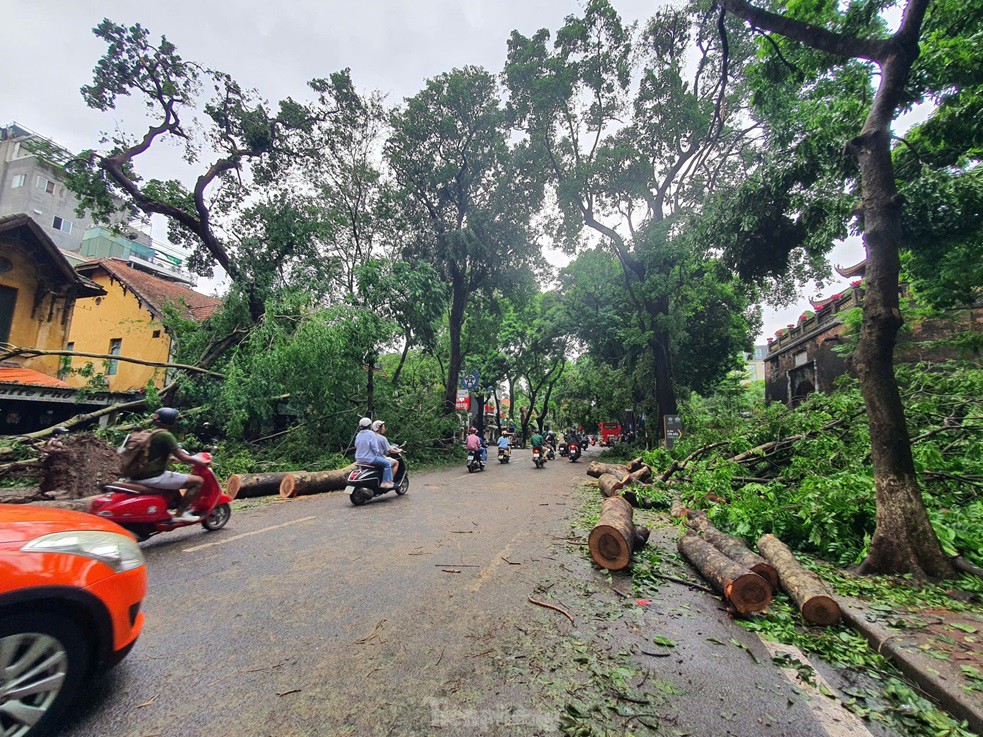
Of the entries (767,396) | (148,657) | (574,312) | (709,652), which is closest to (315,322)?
(148,657)

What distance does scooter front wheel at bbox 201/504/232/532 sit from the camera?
20.8ft

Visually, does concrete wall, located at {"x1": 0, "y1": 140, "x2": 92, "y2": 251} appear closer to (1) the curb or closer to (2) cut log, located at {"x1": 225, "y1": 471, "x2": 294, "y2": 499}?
(2) cut log, located at {"x1": 225, "y1": 471, "x2": 294, "y2": 499}

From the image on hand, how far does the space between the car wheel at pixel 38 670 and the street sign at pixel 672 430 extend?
1557 cm

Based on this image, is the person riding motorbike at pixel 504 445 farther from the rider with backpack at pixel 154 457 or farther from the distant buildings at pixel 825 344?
the rider with backpack at pixel 154 457

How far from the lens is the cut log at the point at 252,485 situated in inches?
365

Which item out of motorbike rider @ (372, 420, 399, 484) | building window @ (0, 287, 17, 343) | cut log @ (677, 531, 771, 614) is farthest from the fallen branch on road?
building window @ (0, 287, 17, 343)

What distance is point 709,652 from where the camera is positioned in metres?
3.20

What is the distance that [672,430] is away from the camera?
15.8 meters

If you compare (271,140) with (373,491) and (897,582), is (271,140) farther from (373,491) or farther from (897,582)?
(897,582)

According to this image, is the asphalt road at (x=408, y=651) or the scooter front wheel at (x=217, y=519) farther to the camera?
the scooter front wheel at (x=217, y=519)

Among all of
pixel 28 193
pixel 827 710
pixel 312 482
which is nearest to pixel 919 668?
pixel 827 710

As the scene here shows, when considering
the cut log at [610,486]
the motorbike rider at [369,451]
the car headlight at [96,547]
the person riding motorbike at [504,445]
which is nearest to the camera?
the car headlight at [96,547]

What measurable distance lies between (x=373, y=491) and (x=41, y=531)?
23.0 ft

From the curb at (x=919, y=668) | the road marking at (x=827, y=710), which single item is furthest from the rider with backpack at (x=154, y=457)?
the curb at (x=919, y=668)
